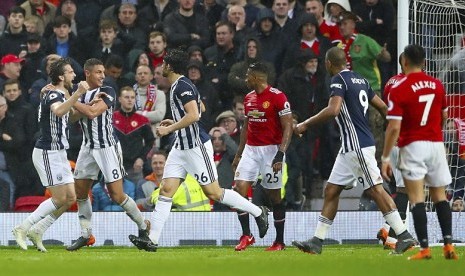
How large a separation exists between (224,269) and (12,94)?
10.7m

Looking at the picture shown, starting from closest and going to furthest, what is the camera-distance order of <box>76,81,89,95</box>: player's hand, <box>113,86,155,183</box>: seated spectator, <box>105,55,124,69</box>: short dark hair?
<box>76,81,89,95</box>: player's hand
<box>113,86,155,183</box>: seated spectator
<box>105,55,124,69</box>: short dark hair

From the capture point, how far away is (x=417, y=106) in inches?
534

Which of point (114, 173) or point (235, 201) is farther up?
point (114, 173)

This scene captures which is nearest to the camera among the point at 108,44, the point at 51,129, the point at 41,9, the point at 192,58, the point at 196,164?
the point at 196,164

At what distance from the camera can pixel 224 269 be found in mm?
A: 12227

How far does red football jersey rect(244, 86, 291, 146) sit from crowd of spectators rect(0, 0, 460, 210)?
3.04 m

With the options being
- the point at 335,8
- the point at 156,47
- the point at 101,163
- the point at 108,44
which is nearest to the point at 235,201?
the point at 101,163

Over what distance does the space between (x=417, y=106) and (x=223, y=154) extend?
8.02m

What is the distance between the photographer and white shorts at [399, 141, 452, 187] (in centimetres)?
1359

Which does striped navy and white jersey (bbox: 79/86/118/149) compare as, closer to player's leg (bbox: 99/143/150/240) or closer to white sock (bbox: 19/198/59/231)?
→ player's leg (bbox: 99/143/150/240)

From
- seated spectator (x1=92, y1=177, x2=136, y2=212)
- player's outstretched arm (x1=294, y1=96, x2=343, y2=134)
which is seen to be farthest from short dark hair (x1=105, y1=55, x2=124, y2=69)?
player's outstretched arm (x1=294, y1=96, x2=343, y2=134)

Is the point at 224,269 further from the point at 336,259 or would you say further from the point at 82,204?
the point at 82,204

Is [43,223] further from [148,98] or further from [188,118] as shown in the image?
[148,98]

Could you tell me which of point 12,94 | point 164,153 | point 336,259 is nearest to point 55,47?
point 12,94
